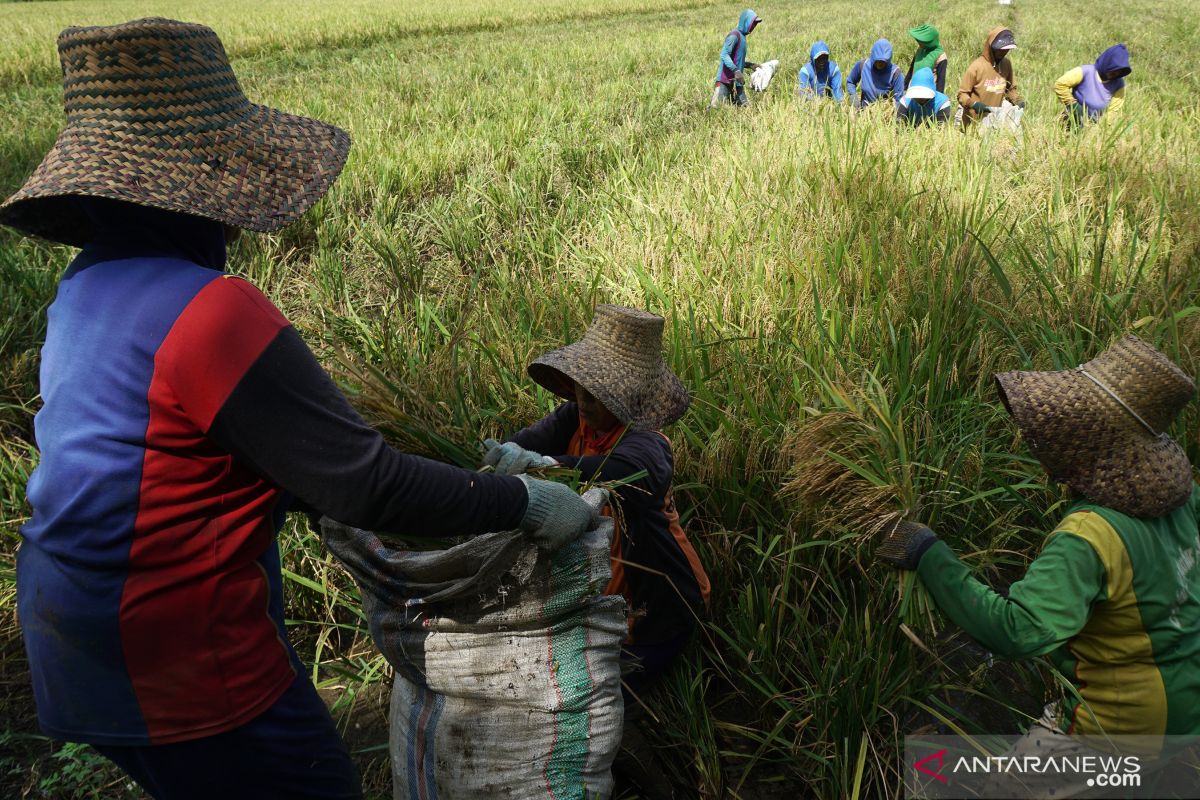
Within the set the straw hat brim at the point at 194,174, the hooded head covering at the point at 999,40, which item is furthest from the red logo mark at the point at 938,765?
the hooded head covering at the point at 999,40

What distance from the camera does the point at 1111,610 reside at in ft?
4.54

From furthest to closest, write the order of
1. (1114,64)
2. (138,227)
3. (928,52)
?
(928,52)
(1114,64)
(138,227)

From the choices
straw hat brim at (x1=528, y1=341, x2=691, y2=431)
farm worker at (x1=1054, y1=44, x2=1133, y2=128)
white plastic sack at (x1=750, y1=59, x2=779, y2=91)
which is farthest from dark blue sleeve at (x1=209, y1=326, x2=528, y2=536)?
white plastic sack at (x1=750, y1=59, x2=779, y2=91)

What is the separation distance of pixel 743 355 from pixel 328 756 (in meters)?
1.60

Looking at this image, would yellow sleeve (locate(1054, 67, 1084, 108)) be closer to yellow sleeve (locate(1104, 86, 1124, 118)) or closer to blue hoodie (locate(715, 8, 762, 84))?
yellow sleeve (locate(1104, 86, 1124, 118))

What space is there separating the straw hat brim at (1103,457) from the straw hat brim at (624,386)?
68 cm

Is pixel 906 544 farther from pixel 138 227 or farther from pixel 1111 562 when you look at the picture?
pixel 138 227

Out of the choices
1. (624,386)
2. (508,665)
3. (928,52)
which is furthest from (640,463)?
(928,52)

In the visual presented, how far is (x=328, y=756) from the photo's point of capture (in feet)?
4.61

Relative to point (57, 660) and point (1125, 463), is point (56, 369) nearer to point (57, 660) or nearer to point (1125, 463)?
point (57, 660)

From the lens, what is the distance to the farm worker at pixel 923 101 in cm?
651

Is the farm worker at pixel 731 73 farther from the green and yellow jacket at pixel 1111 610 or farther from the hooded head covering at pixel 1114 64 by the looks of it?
the green and yellow jacket at pixel 1111 610

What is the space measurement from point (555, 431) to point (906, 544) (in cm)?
86

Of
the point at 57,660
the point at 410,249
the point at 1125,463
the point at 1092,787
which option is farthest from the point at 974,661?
the point at 410,249
